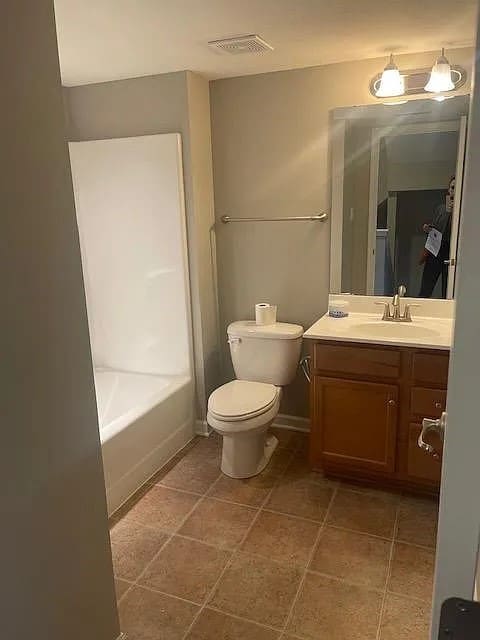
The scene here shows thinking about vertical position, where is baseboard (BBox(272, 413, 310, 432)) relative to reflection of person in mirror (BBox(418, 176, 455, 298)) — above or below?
below

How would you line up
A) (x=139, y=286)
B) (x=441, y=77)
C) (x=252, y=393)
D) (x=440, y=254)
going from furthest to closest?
(x=139, y=286) → (x=252, y=393) → (x=440, y=254) → (x=441, y=77)

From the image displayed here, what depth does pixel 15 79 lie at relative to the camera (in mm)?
1158

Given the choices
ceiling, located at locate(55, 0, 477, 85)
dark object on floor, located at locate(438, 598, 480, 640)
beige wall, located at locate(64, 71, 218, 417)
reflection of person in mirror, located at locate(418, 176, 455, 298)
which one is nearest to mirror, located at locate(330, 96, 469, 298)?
→ reflection of person in mirror, located at locate(418, 176, 455, 298)

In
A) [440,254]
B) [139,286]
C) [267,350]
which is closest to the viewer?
[440,254]

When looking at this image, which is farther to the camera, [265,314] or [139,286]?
[139,286]

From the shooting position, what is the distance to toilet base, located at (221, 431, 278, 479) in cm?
266

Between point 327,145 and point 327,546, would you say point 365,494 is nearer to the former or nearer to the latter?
point 327,546

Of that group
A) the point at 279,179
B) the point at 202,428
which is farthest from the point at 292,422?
the point at 279,179

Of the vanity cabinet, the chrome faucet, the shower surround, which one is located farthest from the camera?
the shower surround

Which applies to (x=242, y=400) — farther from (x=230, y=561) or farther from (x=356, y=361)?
(x=230, y=561)

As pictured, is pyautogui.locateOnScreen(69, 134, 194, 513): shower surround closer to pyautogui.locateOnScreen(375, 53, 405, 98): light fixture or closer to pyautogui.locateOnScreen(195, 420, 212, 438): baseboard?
pyautogui.locateOnScreen(195, 420, 212, 438): baseboard

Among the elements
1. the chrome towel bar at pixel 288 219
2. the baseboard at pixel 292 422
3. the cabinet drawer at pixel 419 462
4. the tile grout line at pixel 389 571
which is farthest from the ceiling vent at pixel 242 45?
the tile grout line at pixel 389 571

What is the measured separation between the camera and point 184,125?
9.05 ft

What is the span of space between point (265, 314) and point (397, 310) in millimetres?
751
